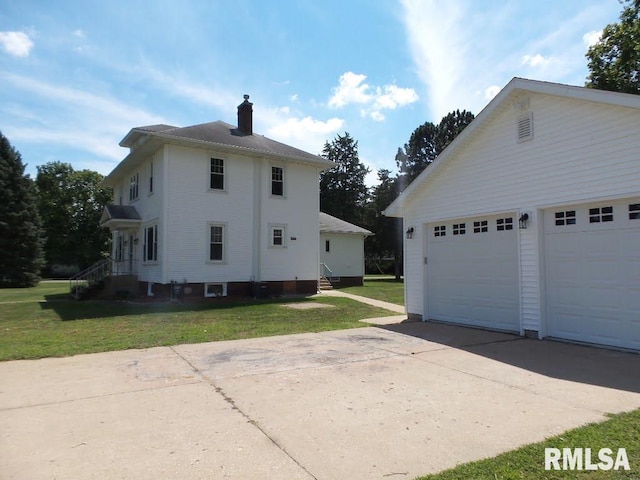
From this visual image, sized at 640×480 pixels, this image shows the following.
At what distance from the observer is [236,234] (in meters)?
18.7

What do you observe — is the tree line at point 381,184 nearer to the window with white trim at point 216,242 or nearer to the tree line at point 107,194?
the tree line at point 107,194

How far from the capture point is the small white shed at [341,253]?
28.4 metres

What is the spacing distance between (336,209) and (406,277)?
43.6 metres

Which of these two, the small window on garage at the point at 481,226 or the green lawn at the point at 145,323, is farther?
the small window on garage at the point at 481,226

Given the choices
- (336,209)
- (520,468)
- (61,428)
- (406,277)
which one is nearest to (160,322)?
(406,277)

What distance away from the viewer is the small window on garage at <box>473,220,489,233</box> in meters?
10.2

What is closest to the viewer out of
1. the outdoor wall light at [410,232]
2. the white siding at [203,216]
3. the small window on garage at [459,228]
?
the small window on garage at [459,228]

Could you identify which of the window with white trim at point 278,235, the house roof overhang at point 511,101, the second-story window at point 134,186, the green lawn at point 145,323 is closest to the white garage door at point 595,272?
the house roof overhang at point 511,101

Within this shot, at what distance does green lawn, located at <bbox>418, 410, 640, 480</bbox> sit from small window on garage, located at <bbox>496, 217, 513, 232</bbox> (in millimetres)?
5871

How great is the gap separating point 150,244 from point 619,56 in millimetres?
24180

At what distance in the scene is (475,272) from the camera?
1038 centimetres

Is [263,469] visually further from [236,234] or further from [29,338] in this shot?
[236,234]

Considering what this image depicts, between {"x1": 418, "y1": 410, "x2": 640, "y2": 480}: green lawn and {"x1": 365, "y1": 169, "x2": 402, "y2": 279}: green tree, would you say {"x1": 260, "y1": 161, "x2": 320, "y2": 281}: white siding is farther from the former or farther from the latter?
{"x1": 365, "y1": 169, "x2": 402, "y2": 279}: green tree

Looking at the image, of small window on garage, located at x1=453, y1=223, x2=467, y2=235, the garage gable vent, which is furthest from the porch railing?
the garage gable vent
